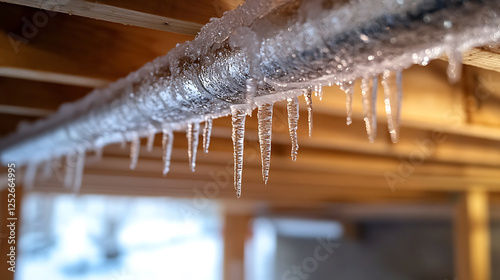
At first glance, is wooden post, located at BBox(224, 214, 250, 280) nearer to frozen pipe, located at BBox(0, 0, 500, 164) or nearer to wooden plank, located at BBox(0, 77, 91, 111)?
wooden plank, located at BBox(0, 77, 91, 111)

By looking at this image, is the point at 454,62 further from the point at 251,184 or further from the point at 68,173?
the point at 251,184

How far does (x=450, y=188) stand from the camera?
5.61m

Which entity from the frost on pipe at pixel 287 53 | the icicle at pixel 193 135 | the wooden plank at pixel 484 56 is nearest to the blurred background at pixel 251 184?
the wooden plank at pixel 484 56

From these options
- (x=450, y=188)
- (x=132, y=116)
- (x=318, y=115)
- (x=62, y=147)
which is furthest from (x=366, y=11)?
(x=450, y=188)

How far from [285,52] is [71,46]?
124 centimetres

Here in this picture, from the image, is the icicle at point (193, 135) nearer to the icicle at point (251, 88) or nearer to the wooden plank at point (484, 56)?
the icicle at point (251, 88)

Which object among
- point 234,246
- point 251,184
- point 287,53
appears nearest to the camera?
point 287,53

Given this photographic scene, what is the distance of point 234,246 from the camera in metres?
7.88

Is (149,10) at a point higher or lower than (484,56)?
higher

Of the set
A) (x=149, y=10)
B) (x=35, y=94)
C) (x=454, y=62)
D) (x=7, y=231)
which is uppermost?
(x=35, y=94)

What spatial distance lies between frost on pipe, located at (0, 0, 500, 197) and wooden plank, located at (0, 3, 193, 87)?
0.30m

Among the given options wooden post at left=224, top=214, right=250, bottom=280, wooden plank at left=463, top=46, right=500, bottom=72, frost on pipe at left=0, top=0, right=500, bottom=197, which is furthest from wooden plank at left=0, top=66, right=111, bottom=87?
wooden post at left=224, top=214, right=250, bottom=280

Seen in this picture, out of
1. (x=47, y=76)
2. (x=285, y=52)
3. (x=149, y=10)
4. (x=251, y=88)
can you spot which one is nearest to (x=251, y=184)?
(x=47, y=76)

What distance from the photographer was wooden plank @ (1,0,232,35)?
1310 mm
